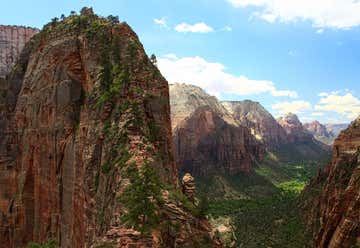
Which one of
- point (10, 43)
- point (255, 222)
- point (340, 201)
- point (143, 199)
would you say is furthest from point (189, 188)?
point (10, 43)

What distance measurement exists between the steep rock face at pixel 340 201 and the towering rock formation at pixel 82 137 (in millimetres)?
35571

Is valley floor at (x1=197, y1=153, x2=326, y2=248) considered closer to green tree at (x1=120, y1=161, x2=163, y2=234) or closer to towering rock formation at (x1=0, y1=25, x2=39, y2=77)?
green tree at (x1=120, y1=161, x2=163, y2=234)

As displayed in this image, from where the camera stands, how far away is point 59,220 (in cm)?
5444

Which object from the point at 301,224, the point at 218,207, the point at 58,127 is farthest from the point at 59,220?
the point at 218,207

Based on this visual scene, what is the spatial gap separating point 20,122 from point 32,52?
37.8 ft

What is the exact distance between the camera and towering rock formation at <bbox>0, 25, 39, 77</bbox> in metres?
136

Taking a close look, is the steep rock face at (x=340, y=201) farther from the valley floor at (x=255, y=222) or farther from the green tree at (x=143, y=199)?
the green tree at (x=143, y=199)

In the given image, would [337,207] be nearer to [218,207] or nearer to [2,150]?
[2,150]

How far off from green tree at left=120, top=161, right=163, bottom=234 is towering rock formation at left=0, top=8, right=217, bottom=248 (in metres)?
0.65

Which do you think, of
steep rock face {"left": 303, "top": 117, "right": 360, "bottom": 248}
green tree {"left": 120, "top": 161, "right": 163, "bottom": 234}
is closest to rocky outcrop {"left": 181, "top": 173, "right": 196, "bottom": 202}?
green tree {"left": 120, "top": 161, "right": 163, "bottom": 234}

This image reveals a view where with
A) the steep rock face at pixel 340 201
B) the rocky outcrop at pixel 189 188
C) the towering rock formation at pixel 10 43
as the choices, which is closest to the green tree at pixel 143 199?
the rocky outcrop at pixel 189 188

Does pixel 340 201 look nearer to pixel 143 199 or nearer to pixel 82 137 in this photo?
pixel 82 137

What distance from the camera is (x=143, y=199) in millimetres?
31141

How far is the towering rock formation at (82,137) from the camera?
35.9 meters
